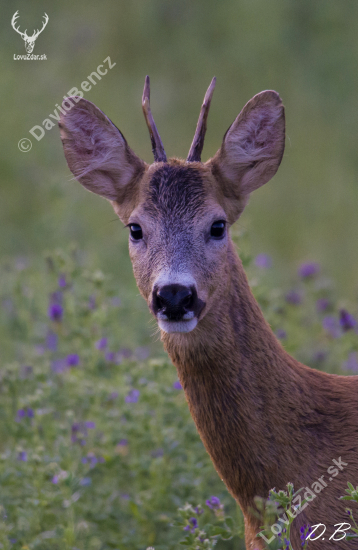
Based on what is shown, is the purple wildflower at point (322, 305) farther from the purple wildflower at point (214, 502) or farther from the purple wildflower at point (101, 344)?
the purple wildflower at point (214, 502)

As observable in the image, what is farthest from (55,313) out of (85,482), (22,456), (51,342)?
(85,482)

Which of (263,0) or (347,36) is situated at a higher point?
(263,0)

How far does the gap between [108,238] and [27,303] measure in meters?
3.82

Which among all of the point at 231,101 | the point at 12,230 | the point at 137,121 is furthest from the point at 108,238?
the point at 231,101

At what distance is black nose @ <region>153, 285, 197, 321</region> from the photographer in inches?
118

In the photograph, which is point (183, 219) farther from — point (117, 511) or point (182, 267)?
point (117, 511)

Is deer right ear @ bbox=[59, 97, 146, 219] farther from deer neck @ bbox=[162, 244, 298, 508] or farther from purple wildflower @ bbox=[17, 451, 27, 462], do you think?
purple wildflower @ bbox=[17, 451, 27, 462]

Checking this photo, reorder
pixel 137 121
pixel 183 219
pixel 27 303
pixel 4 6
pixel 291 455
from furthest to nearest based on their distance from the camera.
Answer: pixel 4 6, pixel 137 121, pixel 27 303, pixel 183 219, pixel 291 455

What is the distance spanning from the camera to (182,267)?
3184 mm

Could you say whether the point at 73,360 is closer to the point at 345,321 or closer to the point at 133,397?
the point at 133,397

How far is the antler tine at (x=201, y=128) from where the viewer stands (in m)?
3.42

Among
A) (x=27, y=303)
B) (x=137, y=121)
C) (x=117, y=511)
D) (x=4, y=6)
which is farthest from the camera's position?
(x=4, y=6)

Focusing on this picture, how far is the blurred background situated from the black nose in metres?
4.61

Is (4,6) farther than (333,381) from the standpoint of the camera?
Yes
